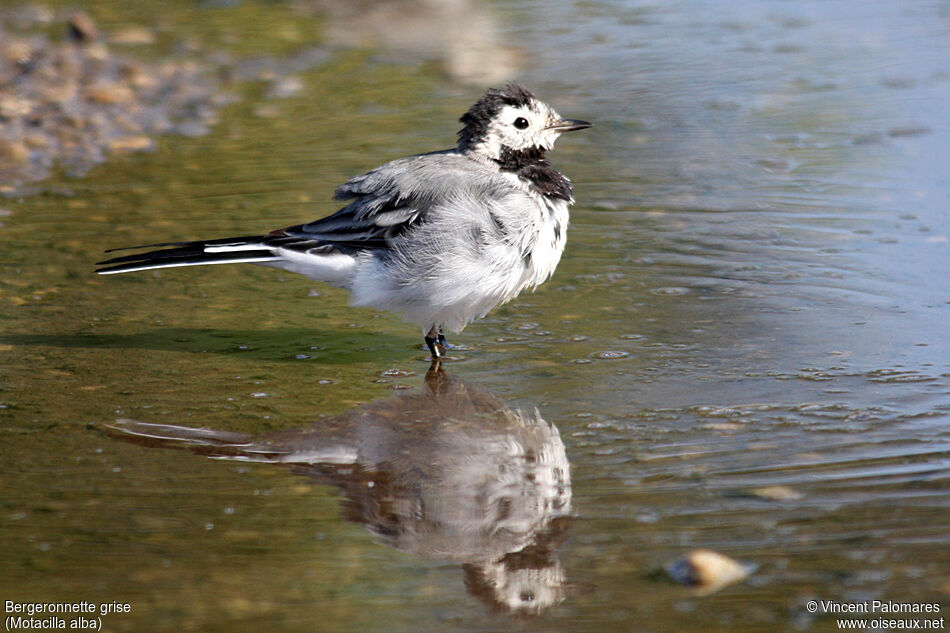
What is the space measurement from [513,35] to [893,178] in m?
5.25

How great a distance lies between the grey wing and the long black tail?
0.13 m

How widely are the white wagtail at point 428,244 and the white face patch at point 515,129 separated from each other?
0.72 ft

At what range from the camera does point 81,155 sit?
893cm

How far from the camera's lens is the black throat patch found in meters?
6.20

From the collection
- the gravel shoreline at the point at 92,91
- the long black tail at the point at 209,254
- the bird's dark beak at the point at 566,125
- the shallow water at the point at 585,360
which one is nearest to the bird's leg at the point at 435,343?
the shallow water at the point at 585,360

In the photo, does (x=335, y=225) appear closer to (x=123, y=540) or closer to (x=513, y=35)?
(x=123, y=540)

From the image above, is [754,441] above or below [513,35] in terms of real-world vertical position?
below

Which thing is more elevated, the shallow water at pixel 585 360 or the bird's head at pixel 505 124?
the bird's head at pixel 505 124

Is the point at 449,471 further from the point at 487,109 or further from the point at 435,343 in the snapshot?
the point at 487,109

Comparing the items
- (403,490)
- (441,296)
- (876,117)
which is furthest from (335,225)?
(876,117)

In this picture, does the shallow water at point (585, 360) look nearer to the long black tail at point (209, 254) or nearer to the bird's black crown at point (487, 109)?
the long black tail at point (209, 254)

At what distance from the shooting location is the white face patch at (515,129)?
638 cm

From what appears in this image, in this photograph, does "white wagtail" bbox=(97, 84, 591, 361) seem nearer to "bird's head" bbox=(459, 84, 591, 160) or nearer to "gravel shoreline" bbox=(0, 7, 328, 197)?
"bird's head" bbox=(459, 84, 591, 160)

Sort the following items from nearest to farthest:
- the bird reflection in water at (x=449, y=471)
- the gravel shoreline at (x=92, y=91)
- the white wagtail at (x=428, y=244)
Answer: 1. the bird reflection in water at (x=449, y=471)
2. the white wagtail at (x=428, y=244)
3. the gravel shoreline at (x=92, y=91)
